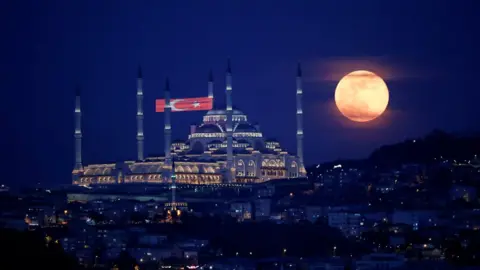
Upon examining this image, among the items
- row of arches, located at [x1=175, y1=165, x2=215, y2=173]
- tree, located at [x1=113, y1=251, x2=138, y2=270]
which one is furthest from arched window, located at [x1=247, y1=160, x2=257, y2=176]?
tree, located at [x1=113, y1=251, x2=138, y2=270]

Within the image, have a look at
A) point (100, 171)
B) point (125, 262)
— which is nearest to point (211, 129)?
point (100, 171)

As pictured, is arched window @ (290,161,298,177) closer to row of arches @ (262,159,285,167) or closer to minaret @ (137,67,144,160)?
row of arches @ (262,159,285,167)

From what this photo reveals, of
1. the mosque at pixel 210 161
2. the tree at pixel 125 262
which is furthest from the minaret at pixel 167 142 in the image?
the tree at pixel 125 262

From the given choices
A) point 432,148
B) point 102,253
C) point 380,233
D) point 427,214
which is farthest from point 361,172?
point 102,253

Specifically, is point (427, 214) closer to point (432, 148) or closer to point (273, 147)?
point (432, 148)

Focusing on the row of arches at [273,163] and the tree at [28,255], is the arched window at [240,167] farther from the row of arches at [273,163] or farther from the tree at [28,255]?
the tree at [28,255]

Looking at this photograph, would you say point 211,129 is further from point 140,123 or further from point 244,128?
point 140,123
